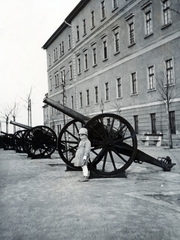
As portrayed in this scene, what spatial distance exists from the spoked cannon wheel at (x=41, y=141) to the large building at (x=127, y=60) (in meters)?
7.05

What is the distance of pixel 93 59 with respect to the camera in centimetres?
3188

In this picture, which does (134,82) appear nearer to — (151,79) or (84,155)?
(151,79)

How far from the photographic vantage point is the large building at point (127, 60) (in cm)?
2064

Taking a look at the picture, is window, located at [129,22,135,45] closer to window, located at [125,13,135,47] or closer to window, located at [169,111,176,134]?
window, located at [125,13,135,47]

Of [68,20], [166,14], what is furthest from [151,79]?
[68,20]

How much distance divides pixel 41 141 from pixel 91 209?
10211 millimetres

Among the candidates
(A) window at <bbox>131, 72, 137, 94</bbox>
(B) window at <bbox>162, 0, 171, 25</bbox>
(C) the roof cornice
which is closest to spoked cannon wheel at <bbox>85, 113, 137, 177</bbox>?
(B) window at <bbox>162, 0, 171, 25</bbox>

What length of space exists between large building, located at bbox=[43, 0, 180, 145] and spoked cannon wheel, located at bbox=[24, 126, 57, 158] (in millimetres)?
7047

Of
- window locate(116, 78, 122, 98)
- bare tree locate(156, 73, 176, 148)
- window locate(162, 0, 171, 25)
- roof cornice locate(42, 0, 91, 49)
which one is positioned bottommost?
bare tree locate(156, 73, 176, 148)

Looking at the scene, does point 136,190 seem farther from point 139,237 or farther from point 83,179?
point 139,237

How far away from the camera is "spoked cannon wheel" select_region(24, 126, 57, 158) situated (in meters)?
14.7

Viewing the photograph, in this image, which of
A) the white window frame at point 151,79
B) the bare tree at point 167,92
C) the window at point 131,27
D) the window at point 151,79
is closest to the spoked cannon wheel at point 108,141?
the bare tree at point 167,92

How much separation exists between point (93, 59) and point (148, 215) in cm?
→ 2825

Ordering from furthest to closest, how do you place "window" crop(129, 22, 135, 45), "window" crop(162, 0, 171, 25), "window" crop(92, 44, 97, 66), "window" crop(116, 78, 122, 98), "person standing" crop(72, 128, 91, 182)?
"window" crop(92, 44, 97, 66), "window" crop(116, 78, 122, 98), "window" crop(129, 22, 135, 45), "window" crop(162, 0, 171, 25), "person standing" crop(72, 128, 91, 182)
